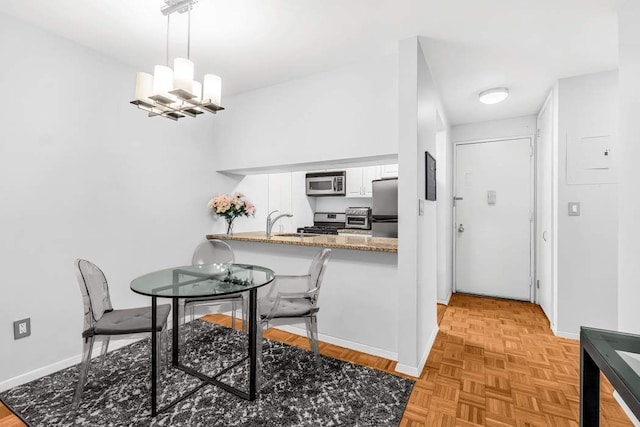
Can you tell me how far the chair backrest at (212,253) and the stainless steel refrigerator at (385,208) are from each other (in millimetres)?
1690

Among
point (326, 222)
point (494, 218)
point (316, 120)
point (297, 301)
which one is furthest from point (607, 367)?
point (326, 222)

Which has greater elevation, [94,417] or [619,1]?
[619,1]

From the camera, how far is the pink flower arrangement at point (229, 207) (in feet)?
10.8

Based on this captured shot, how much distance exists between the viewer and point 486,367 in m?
2.34

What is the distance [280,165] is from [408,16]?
1674 millimetres

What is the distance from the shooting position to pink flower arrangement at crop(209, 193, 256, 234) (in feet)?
10.8

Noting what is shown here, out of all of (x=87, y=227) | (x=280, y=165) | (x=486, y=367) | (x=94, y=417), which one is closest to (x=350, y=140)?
(x=280, y=165)

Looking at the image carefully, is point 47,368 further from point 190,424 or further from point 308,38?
point 308,38

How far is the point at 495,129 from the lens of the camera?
4.16 m

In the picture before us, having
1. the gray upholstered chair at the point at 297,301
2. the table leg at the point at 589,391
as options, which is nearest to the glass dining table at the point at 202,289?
the gray upholstered chair at the point at 297,301

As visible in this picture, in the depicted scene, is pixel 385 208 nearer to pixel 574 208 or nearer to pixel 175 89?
pixel 574 208

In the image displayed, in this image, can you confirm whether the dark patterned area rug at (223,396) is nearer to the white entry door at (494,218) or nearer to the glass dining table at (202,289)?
the glass dining table at (202,289)

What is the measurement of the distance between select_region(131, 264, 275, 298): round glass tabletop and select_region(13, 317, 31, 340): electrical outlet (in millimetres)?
886

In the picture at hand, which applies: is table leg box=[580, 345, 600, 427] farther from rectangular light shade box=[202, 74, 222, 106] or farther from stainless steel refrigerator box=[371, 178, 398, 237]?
stainless steel refrigerator box=[371, 178, 398, 237]
